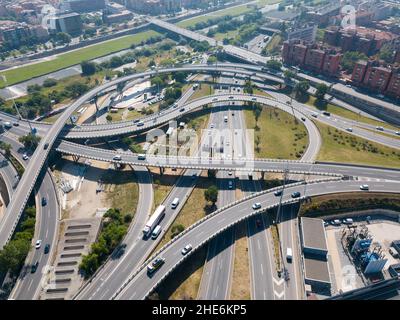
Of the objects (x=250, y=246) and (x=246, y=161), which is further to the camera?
(x=246, y=161)

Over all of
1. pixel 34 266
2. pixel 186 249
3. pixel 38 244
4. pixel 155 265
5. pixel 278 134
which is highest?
pixel 278 134

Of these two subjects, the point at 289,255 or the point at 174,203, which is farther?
the point at 174,203

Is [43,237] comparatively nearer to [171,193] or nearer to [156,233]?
[156,233]

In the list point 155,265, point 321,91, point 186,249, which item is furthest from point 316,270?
point 321,91

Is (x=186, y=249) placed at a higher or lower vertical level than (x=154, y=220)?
higher

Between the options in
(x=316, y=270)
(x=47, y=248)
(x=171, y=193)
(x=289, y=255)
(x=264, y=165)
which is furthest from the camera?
(x=264, y=165)

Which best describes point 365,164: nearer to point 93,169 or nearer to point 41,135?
point 93,169
